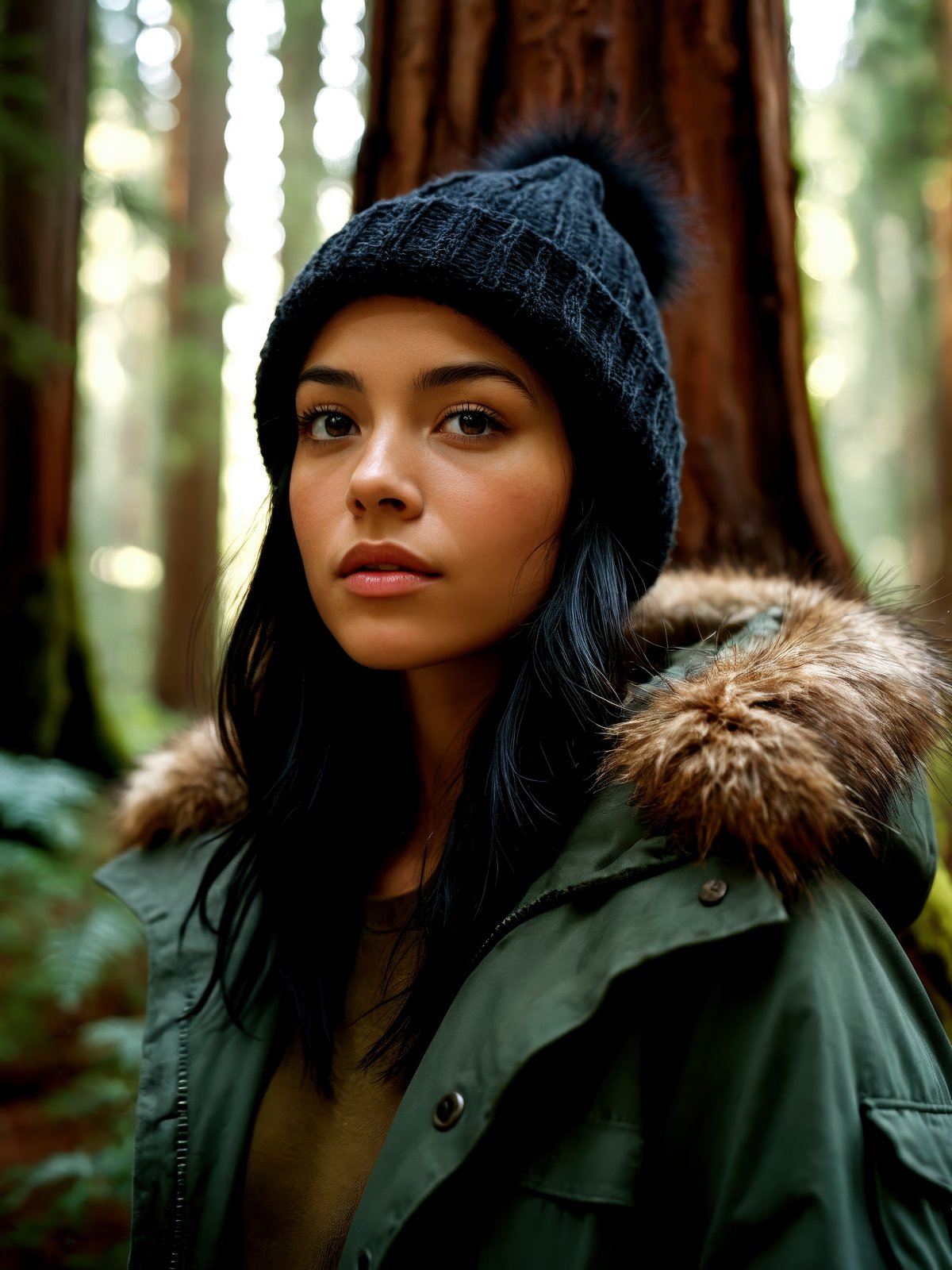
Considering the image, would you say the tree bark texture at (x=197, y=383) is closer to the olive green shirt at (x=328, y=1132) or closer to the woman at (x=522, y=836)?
the woman at (x=522, y=836)

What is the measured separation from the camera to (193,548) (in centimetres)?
946

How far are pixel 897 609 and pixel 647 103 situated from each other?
5.74 ft

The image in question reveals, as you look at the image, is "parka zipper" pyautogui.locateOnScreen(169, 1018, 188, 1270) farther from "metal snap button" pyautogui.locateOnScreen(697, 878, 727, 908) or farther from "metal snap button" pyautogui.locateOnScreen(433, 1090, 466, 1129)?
"metal snap button" pyautogui.locateOnScreen(697, 878, 727, 908)

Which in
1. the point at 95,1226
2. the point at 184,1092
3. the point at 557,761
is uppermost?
the point at 557,761

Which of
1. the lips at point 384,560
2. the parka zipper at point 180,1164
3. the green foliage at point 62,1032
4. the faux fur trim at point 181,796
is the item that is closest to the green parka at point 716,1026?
the lips at point 384,560

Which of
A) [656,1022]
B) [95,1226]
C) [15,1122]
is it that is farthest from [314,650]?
[15,1122]

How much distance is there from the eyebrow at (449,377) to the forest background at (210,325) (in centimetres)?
55

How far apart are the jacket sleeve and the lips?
2.59ft

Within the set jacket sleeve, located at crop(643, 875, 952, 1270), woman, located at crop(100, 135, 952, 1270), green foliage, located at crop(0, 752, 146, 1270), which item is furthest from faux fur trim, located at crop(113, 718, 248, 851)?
jacket sleeve, located at crop(643, 875, 952, 1270)

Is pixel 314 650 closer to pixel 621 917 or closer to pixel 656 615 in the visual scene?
pixel 656 615

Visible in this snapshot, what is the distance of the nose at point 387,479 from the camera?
163 cm

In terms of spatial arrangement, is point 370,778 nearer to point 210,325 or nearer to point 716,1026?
point 716,1026

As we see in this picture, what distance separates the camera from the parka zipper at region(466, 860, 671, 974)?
1.40 metres

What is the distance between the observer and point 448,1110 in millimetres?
1361
